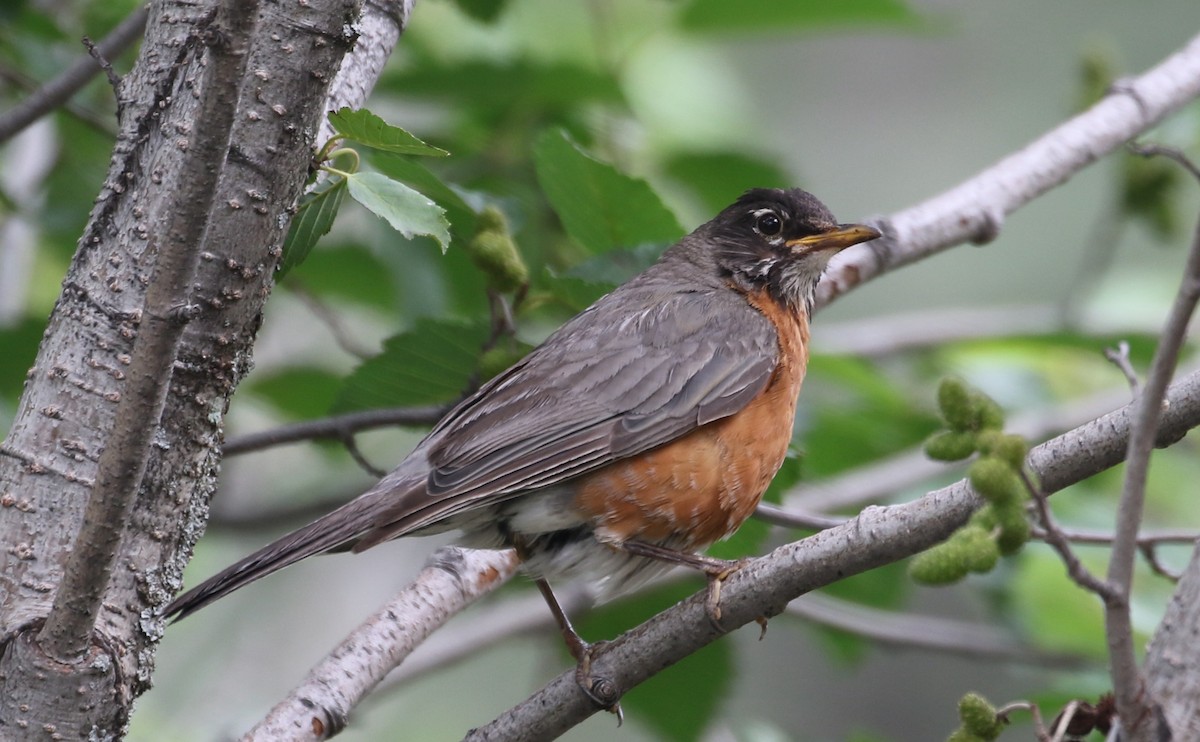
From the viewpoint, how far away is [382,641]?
296 centimetres

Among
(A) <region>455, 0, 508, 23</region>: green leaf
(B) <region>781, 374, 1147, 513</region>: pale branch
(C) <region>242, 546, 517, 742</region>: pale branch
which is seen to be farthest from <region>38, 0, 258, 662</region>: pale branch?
(B) <region>781, 374, 1147, 513</region>: pale branch

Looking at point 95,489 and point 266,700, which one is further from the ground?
point 266,700

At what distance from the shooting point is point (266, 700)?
19.3 feet

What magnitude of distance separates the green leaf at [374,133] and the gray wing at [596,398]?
0.95m

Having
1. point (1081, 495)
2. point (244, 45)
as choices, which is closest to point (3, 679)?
point (244, 45)

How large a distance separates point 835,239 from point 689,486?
102cm

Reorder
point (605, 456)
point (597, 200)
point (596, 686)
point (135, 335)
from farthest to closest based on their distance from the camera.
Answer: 1. point (597, 200)
2. point (605, 456)
3. point (596, 686)
4. point (135, 335)

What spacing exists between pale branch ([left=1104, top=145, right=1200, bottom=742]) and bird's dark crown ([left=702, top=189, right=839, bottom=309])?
248 centimetres

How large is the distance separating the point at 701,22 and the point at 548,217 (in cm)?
89

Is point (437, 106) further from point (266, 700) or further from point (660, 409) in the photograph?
point (266, 700)

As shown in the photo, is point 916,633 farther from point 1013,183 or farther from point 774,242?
point 1013,183

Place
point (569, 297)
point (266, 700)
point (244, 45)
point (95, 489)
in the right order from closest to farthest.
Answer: point (244, 45) < point (95, 489) < point (569, 297) < point (266, 700)

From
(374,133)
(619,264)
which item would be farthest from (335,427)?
(374,133)

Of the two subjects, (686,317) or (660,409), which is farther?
(686,317)
